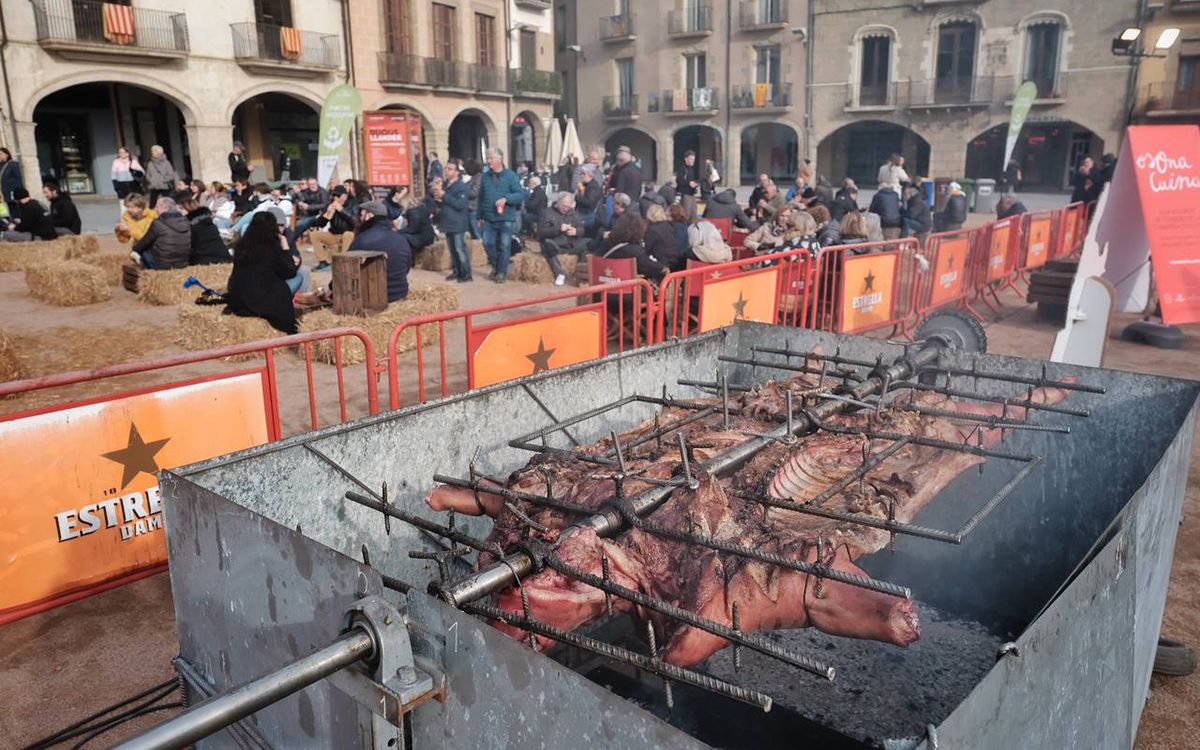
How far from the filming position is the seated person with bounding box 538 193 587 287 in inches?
624

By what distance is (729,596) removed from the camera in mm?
2838

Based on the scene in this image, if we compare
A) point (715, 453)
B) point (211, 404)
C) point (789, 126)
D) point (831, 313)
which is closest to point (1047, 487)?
point (715, 453)

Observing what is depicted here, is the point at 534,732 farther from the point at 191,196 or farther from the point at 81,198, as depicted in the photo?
the point at 81,198

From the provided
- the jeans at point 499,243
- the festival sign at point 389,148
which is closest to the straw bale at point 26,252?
the festival sign at point 389,148

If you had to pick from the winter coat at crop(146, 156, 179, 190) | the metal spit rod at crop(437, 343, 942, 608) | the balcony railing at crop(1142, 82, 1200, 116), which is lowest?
the metal spit rod at crop(437, 343, 942, 608)

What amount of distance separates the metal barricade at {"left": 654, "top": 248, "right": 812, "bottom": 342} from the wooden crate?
12.6ft

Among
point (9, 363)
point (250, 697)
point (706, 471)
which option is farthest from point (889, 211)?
point (250, 697)

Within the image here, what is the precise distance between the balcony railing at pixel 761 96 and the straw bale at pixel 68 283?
37.5 meters

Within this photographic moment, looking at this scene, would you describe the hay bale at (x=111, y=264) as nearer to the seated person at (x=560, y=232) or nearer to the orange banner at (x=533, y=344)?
the seated person at (x=560, y=232)

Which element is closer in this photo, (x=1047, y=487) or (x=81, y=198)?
(x=1047, y=487)

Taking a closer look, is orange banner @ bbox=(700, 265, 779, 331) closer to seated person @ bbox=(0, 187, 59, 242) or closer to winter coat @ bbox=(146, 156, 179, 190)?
seated person @ bbox=(0, 187, 59, 242)

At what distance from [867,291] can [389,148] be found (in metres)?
12.4

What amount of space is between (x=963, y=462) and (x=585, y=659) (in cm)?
205

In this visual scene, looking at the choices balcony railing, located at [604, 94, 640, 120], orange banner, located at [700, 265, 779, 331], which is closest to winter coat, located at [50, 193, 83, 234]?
orange banner, located at [700, 265, 779, 331]
